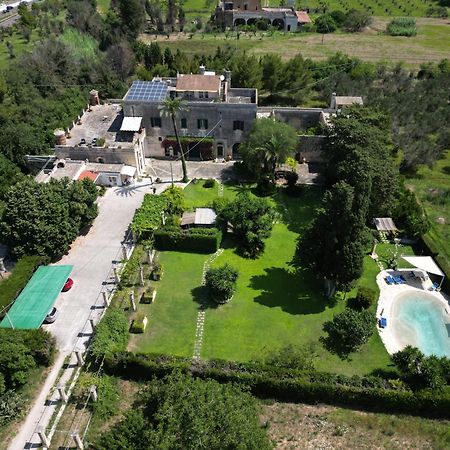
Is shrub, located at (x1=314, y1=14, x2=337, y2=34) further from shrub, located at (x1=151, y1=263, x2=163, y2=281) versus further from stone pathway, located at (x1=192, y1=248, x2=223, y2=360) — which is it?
shrub, located at (x1=151, y1=263, x2=163, y2=281)

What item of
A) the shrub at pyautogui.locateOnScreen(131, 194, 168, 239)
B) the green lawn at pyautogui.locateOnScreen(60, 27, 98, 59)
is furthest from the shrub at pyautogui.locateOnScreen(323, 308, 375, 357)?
the green lawn at pyautogui.locateOnScreen(60, 27, 98, 59)

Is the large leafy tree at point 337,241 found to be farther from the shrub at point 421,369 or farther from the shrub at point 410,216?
the shrub at point 410,216

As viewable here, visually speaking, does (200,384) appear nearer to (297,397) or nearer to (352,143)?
(297,397)

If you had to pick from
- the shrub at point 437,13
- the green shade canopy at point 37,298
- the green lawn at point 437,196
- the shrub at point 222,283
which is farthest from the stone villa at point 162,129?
the shrub at point 437,13

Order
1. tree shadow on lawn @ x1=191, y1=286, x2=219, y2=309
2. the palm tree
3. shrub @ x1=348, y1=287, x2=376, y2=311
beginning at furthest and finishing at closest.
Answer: the palm tree
tree shadow on lawn @ x1=191, y1=286, x2=219, y2=309
shrub @ x1=348, y1=287, x2=376, y2=311

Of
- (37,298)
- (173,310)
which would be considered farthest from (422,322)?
(37,298)
